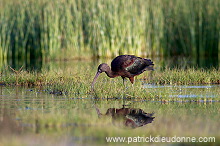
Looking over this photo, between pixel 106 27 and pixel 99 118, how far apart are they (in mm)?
14284

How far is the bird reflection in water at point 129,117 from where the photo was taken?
694 centimetres

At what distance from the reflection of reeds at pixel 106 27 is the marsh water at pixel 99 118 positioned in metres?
11.3

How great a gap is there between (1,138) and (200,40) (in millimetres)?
16550

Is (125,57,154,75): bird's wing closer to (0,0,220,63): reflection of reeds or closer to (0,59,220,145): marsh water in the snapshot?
(0,59,220,145): marsh water

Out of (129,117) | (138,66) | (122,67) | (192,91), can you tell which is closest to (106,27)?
(138,66)

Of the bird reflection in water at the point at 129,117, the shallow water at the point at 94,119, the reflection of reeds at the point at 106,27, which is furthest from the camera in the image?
the reflection of reeds at the point at 106,27

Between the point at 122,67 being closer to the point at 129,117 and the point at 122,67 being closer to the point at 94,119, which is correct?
the point at 129,117

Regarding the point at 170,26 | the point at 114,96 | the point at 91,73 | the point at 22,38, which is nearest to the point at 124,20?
the point at 170,26

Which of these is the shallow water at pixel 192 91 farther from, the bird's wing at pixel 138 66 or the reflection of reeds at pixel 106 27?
the reflection of reeds at pixel 106 27

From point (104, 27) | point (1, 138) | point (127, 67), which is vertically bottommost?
point (1, 138)

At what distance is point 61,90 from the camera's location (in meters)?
10.2

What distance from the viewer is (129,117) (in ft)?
24.3

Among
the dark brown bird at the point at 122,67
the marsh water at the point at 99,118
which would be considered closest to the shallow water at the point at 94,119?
the marsh water at the point at 99,118

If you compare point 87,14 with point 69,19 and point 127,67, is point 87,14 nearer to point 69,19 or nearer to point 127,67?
point 69,19
